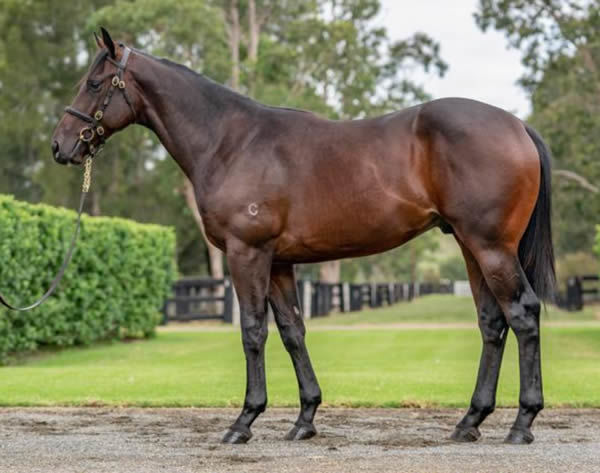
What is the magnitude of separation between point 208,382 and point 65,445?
4126mm

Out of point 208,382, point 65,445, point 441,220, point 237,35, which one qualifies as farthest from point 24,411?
point 237,35

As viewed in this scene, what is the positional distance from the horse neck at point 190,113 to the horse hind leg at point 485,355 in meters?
1.86

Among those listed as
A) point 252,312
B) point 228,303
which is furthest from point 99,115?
point 228,303

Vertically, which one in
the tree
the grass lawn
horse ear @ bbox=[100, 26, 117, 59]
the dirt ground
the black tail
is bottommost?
the dirt ground

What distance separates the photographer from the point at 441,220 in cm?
605

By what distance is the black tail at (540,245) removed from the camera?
20.4ft

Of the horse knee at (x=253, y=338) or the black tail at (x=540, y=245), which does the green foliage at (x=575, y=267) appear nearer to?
the black tail at (x=540, y=245)

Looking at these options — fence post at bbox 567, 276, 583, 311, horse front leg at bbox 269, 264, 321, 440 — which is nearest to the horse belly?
horse front leg at bbox 269, 264, 321, 440

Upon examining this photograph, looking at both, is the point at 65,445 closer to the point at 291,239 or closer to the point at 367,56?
the point at 291,239

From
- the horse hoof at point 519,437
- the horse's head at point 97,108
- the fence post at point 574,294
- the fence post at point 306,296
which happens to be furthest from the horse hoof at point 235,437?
the fence post at point 574,294

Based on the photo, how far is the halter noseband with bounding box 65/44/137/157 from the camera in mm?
6328

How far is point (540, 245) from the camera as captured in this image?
6.25 metres

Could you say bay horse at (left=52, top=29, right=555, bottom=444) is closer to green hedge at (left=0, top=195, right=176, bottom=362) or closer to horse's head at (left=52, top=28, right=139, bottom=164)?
horse's head at (left=52, top=28, right=139, bottom=164)

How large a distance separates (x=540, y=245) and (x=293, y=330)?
1.86 meters
